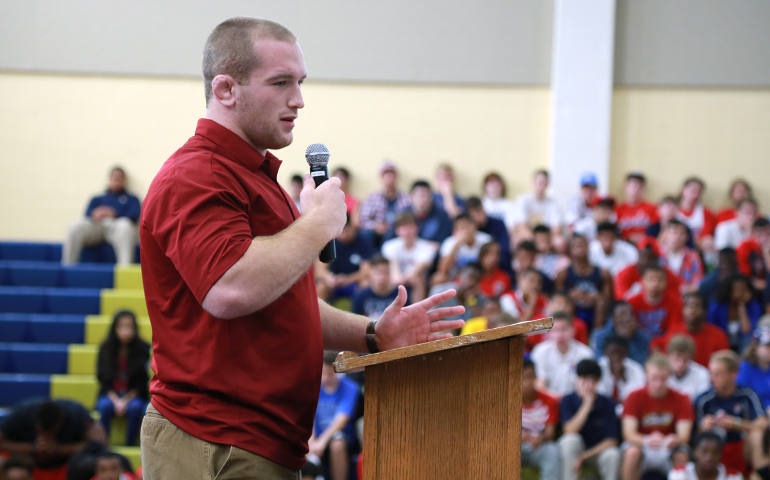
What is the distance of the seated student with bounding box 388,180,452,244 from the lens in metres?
7.93

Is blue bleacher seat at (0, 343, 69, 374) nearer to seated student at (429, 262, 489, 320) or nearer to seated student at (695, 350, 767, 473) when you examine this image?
seated student at (429, 262, 489, 320)

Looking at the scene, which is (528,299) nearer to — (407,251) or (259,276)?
(407,251)

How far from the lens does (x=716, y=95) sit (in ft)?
30.2

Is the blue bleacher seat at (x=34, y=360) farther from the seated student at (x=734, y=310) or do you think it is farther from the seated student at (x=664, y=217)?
the seated student at (x=664, y=217)

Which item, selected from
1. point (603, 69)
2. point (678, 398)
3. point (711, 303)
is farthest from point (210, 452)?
point (603, 69)

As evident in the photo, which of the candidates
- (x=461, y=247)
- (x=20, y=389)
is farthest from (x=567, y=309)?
(x=20, y=389)

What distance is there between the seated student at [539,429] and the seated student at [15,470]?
8.48 feet

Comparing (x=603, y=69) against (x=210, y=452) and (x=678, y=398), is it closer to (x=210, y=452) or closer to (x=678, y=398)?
(x=678, y=398)

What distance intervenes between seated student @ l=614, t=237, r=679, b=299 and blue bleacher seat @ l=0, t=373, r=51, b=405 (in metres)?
4.20

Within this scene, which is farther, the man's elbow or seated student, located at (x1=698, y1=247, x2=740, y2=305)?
seated student, located at (x1=698, y1=247, x2=740, y2=305)

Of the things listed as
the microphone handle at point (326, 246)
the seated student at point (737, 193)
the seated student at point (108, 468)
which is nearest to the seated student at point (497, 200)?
the seated student at point (737, 193)

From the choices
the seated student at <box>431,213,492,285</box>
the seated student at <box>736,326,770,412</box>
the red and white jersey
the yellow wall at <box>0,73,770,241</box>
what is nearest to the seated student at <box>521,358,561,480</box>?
the red and white jersey

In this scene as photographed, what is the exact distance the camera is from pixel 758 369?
589 centimetres

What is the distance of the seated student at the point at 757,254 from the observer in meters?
7.34
